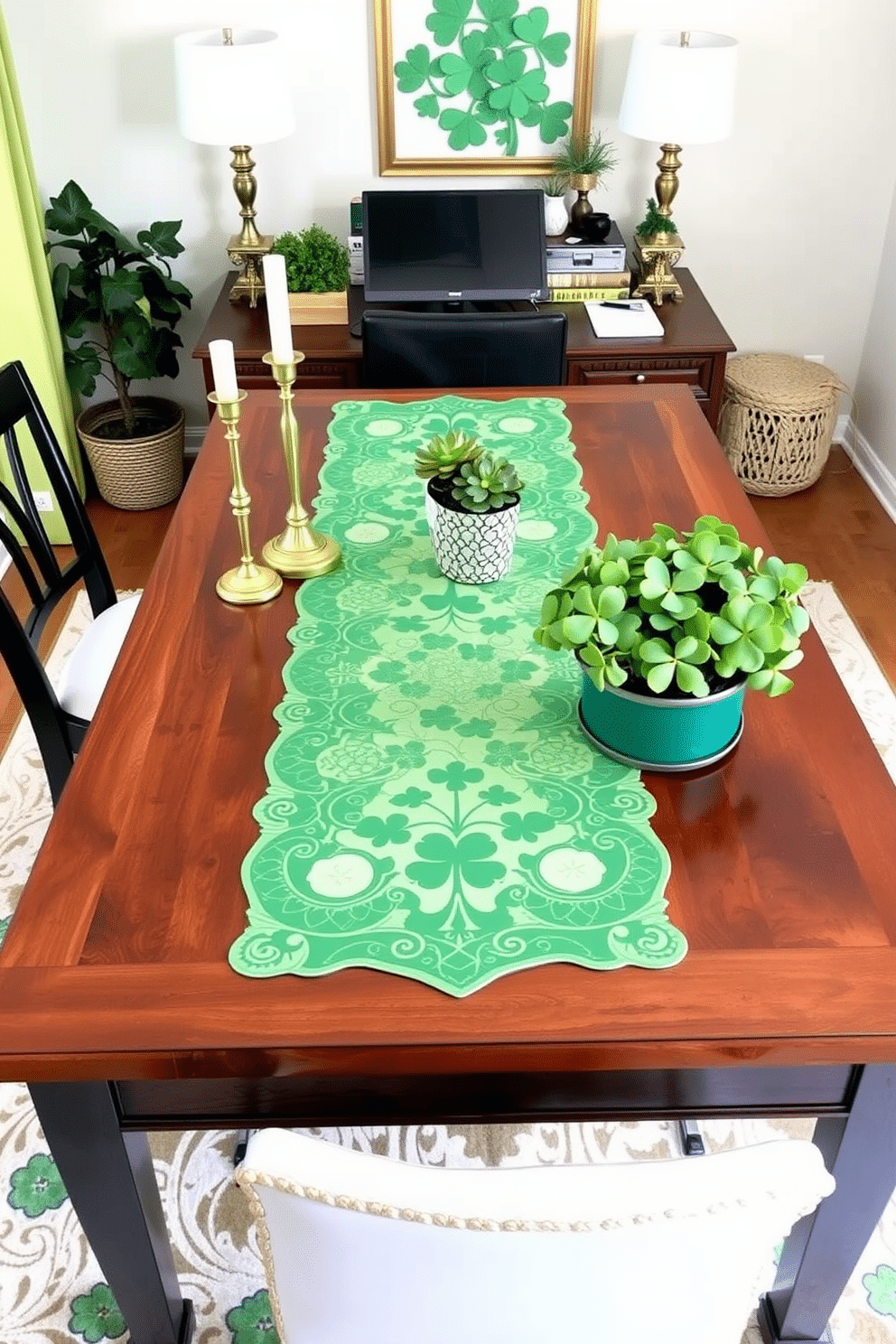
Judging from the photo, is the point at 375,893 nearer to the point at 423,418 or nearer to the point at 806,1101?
the point at 806,1101

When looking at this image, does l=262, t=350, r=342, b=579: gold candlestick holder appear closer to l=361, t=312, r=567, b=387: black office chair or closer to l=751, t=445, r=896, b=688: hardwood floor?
l=361, t=312, r=567, b=387: black office chair

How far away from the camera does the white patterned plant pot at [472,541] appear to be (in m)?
1.71

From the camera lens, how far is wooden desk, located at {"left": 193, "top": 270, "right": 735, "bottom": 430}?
10.1ft

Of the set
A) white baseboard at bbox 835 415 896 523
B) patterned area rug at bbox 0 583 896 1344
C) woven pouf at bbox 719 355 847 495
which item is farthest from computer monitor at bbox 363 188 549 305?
patterned area rug at bbox 0 583 896 1344

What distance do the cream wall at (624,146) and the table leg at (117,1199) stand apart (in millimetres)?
2883

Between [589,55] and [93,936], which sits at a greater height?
[589,55]

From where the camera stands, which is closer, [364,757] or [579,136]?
[364,757]

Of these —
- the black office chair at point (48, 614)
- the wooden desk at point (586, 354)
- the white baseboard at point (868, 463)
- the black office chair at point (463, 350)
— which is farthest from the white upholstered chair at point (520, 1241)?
the white baseboard at point (868, 463)

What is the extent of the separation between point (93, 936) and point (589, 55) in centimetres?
293

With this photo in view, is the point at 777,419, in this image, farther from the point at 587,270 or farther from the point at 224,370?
the point at 224,370

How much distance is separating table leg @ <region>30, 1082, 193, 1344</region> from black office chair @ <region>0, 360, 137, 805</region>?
2.41 ft

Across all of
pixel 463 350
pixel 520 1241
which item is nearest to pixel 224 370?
pixel 463 350

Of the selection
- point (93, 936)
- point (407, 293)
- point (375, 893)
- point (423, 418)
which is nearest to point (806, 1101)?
point (375, 893)

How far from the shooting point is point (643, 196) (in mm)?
3521
